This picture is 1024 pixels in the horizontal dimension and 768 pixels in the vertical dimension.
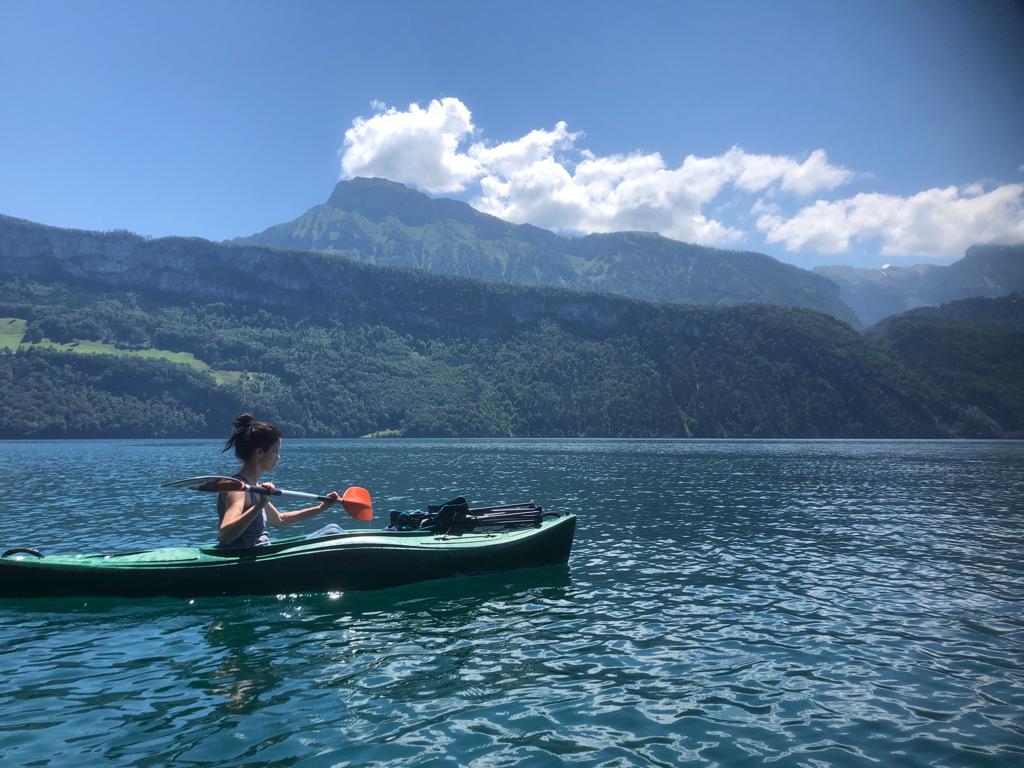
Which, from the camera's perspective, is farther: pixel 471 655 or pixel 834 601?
pixel 834 601

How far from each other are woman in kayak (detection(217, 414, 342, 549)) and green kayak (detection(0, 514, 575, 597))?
63 centimetres

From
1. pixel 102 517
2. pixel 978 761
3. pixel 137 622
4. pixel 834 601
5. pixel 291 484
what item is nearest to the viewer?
pixel 978 761

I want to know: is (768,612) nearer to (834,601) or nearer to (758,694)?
A: (834,601)

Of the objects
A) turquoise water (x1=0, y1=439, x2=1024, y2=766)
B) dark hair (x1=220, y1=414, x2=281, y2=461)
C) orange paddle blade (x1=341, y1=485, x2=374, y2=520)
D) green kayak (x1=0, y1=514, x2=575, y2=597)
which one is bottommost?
turquoise water (x1=0, y1=439, x2=1024, y2=766)

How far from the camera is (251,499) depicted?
13.0m

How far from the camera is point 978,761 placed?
7703 mm

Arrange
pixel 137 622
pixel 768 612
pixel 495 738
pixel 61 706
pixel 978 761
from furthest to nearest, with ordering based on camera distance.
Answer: pixel 768 612 < pixel 137 622 < pixel 61 706 < pixel 495 738 < pixel 978 761

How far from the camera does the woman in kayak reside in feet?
38.8

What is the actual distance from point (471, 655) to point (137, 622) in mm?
7632

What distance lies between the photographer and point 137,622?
13461mm

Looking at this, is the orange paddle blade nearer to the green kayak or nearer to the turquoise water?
the green kayak

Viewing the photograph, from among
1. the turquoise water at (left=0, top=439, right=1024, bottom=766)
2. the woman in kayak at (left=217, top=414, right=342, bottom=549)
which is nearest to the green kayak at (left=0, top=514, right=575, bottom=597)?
the turquoise water at (left=0, top=439, right=1024, bottom=766)

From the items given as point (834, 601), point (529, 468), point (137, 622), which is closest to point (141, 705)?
point (137, 622)

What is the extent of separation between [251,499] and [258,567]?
2.45 meters
